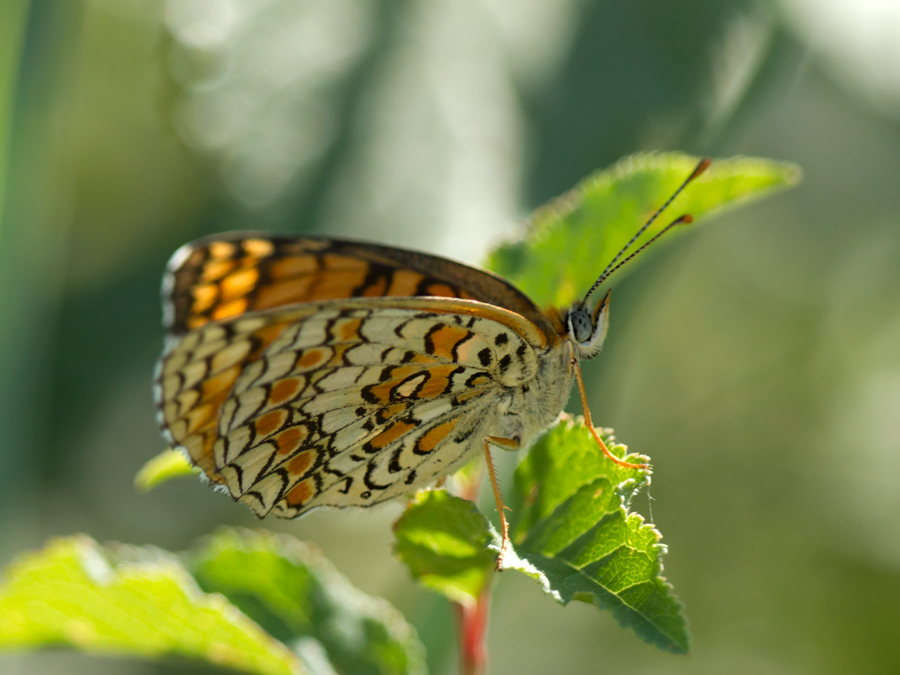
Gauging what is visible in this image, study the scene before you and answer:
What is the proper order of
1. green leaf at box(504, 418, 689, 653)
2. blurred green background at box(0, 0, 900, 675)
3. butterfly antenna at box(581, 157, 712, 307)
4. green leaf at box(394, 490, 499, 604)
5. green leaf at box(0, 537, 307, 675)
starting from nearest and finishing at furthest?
green leaf at box(504, 418, 689, 653) < green leaf at box(394, 490, 499, 604) < green leaf at box(0, 537, 307, 675) < butterfly antenna at box(581, 157, 712, 307) < blurred green background at box(0, 0, 900, 675)

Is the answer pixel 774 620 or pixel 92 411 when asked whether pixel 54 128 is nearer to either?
pixel 92 411

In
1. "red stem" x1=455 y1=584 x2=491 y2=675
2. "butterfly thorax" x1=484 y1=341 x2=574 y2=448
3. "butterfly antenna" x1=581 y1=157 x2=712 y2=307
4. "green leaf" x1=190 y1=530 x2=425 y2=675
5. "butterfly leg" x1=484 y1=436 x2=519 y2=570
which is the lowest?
"green leaf" x1=190 y1=530 x2=425 y2=675

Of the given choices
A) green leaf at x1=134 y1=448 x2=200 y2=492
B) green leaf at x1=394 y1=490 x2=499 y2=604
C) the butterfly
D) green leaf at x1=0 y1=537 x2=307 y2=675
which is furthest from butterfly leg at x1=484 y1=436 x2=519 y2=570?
green leaf at x1=134 y1=448 x2=200 y2=492

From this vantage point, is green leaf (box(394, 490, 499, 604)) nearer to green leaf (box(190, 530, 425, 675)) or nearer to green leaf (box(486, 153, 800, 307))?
green leaf (box(190, 530, 425, 675))

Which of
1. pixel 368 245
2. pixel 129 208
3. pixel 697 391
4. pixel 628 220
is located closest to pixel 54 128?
pixel 129 208

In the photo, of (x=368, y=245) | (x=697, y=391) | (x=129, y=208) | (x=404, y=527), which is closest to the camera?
(x=404, y=527)

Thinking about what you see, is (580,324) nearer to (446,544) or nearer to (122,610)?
(446,544)

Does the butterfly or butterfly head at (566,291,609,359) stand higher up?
butterfly head at (566,291,609,359)
